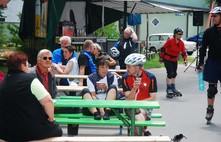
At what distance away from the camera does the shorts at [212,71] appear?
9664mm

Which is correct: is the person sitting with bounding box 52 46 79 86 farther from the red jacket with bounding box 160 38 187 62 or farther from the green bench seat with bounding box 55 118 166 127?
the red jacket with bounding box 160 38 187 62

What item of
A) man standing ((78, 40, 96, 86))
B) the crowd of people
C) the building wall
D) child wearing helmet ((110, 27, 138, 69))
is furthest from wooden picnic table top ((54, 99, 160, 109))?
the building wall

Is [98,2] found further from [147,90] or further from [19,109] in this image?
[19,109]

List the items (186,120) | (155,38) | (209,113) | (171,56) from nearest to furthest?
1. (209,113)
2. (186,120)
3. (171,56)
4. (155,38)

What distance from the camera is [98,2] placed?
68.4 ft

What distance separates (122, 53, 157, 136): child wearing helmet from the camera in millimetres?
7478

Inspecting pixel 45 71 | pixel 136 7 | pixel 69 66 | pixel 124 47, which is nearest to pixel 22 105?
pixel 45 71

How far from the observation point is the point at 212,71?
381 inches

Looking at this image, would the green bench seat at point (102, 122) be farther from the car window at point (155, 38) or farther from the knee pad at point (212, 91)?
the car window at point (155, 38)

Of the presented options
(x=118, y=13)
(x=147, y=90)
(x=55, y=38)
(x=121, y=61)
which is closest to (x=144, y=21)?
A: (x=118, y=13)

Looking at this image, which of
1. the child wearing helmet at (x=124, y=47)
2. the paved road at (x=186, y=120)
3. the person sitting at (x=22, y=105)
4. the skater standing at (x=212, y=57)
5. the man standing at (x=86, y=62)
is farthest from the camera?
the child wearing helmet at (x=124, y=47)

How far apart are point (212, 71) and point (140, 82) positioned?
104 inches

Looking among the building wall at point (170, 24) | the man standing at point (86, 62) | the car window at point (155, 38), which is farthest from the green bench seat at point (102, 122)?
the building wall at point (170, 24)

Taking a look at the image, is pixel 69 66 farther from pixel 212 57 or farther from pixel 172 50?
pixel 172 50
